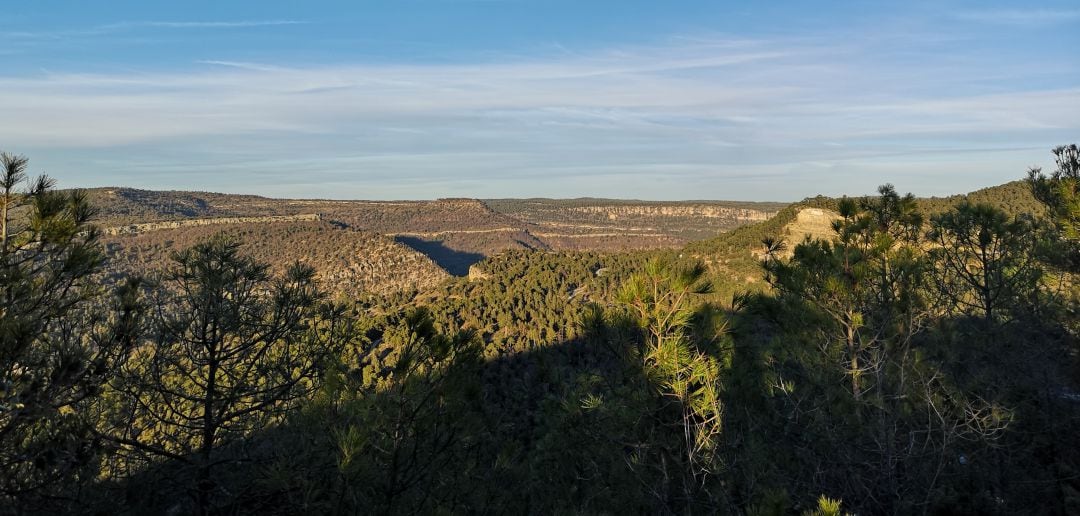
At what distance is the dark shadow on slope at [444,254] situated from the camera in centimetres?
12026

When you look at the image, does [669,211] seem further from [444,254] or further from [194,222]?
[194,222]

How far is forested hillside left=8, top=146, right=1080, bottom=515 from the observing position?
4.70 meters

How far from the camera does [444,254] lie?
128 meters

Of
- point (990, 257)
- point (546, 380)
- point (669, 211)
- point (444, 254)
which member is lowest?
point (444, 254)

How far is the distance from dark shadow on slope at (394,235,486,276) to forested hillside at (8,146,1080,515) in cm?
10722

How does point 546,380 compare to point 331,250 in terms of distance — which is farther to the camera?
point 331,250

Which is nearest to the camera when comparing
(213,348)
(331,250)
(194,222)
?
(213,348)

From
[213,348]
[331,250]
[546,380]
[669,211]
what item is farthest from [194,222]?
[669,211]

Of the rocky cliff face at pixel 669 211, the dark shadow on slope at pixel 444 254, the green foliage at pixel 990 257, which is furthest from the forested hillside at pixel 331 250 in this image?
the rocky cliff face at pixel 669 211

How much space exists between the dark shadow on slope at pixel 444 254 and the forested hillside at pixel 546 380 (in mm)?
107224

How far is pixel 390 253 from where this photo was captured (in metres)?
90.0

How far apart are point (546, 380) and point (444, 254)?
120 m

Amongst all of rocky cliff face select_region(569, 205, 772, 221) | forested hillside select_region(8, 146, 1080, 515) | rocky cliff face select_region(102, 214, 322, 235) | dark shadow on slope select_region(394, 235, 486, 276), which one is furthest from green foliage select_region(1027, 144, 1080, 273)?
rocky cliff face select_region(569, 205, 772, 221)

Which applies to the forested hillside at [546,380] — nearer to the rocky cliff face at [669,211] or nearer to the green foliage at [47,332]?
the green foliage at [47,332]
